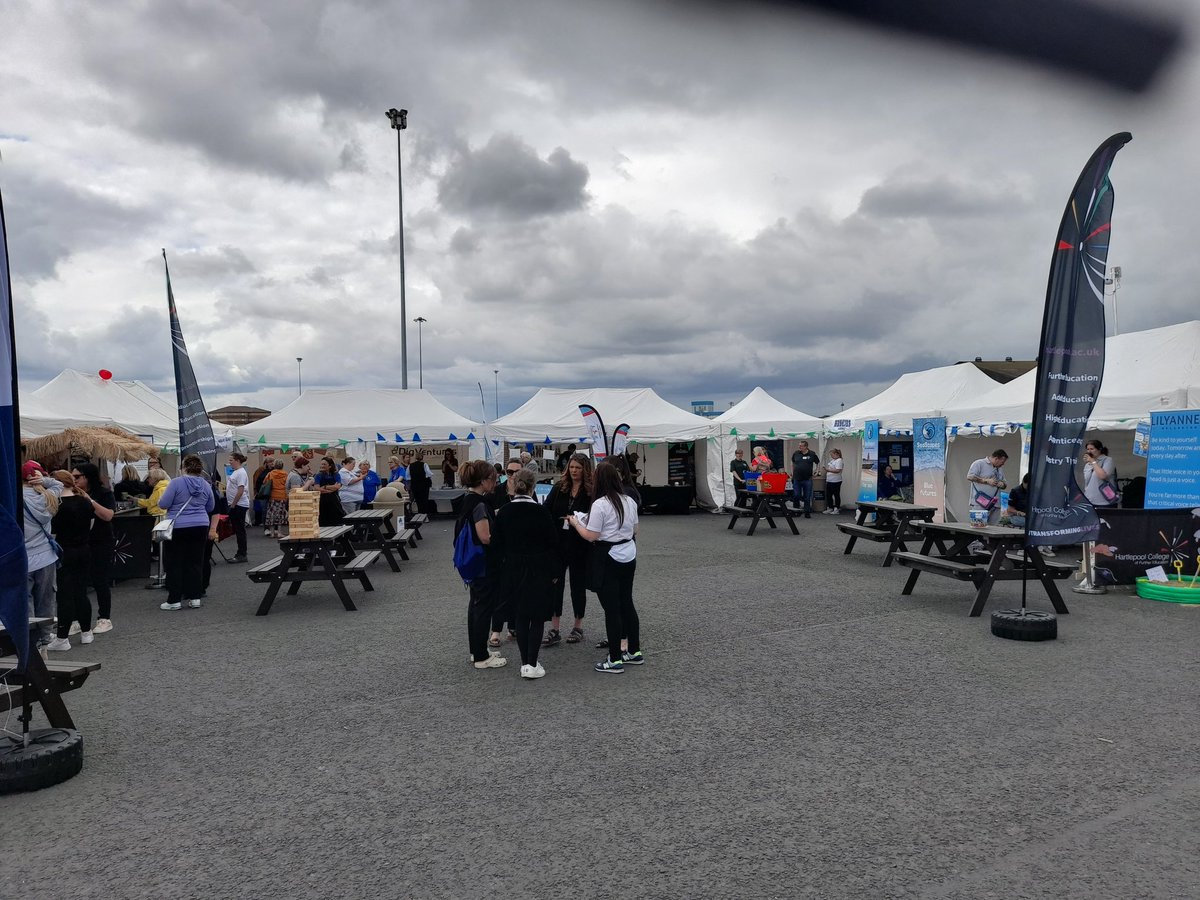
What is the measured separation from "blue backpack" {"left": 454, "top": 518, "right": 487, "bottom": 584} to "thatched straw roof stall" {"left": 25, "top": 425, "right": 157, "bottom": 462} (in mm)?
9655

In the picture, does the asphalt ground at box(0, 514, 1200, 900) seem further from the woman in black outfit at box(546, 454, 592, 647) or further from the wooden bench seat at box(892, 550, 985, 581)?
the wooden bench seat at box(892, 550, 985, 581)

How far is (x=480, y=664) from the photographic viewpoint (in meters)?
5.74

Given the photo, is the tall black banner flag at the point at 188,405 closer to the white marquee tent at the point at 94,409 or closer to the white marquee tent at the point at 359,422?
the white marquee tent at the point at 94,409

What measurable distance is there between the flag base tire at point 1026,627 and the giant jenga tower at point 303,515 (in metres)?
6.43

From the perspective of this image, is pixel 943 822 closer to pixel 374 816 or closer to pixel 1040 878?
pixel 1040 878

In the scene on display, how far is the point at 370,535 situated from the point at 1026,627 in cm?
868

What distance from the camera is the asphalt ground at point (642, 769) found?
2859 mm

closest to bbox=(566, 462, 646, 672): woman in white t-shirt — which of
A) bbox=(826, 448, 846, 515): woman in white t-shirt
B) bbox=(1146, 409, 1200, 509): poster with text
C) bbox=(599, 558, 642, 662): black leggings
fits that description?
bbox=(599, 558, 642, 662): black leggings

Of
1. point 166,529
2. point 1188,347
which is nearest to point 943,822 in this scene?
point 166,529

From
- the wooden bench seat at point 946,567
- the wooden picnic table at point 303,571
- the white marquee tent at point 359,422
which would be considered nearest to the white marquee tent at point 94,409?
the white marquee tent at point 359,422

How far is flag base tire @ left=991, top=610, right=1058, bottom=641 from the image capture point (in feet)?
20.5

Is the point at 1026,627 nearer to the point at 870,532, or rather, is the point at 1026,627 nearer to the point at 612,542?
the point at 612,542

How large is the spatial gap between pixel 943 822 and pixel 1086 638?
406 centimetres

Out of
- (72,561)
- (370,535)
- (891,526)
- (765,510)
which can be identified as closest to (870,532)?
(891,526)
